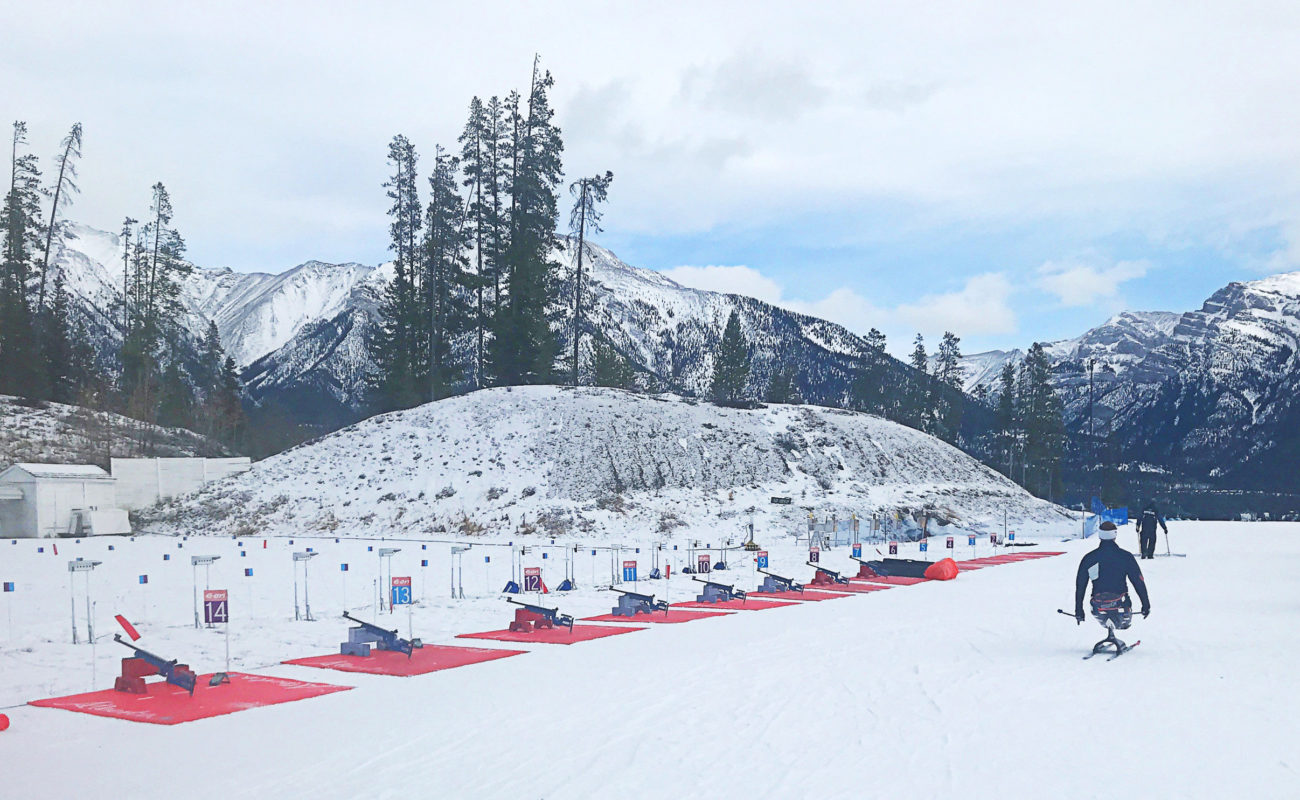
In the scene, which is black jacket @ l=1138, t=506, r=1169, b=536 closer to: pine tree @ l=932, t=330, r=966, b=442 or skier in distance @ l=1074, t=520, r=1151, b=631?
skier in distance @ l=1074, t=520, r=1151, b=631

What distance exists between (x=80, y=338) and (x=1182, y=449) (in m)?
199

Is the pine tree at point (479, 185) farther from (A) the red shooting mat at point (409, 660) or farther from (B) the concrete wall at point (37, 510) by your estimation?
(A) the red shooting mat at point (409, 660)

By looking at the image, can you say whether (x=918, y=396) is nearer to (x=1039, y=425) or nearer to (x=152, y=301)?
(x=1039, y=425)

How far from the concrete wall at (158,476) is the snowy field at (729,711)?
25.9 m

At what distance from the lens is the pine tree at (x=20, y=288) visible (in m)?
53.3

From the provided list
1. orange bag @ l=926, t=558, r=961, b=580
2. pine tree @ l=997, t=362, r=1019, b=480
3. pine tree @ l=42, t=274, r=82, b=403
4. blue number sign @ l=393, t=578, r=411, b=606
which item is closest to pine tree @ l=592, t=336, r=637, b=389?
pine tree @ l=42, t=274, r=82, b=403

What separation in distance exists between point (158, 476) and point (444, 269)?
2028cm

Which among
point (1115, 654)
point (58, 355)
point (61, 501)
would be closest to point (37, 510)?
point (61, 501)

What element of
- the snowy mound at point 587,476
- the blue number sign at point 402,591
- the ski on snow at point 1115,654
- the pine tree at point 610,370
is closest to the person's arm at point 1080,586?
the ski on snow at point 1115,654

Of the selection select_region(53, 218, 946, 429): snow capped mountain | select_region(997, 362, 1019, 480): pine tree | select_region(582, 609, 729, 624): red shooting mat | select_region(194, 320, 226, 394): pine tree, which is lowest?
select_region(582, 609, 729, 624): red shooting mat

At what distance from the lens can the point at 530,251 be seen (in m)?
53.8

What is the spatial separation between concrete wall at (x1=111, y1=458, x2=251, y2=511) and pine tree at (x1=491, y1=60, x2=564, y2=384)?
1622 centimetres

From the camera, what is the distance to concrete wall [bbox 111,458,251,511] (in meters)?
42.0

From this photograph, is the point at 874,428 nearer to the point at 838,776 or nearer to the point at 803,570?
the point at 803,570
